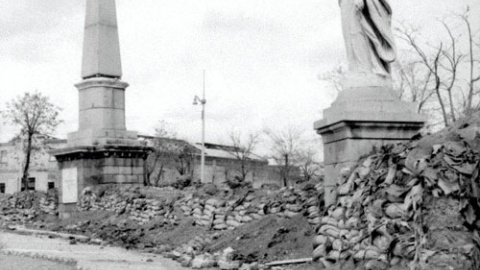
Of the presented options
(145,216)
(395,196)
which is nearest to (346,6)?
(395,196)

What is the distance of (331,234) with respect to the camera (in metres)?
8.23

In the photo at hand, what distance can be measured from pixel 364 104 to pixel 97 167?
1143 cm

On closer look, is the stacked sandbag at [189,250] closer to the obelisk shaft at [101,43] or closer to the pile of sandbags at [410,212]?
the pile of sandbags at [410,212]

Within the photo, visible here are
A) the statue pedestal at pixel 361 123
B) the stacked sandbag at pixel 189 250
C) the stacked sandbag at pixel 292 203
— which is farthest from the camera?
the stacked sandbag at pixel 189 250

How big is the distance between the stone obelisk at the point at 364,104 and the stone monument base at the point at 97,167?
10486 millimetres

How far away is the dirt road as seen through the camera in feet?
33.5

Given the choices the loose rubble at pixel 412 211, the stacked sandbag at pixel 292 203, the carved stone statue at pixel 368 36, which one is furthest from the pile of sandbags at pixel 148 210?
the loose rubble at pixel 412 211

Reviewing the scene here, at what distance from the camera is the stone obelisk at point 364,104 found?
866 cm

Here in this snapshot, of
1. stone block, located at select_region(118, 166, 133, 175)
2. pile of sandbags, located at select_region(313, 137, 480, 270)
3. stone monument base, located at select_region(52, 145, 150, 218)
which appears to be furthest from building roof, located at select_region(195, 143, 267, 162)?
pile of sandbags, located at select_region(313, 137, 480, 270)

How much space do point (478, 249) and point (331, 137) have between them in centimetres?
319

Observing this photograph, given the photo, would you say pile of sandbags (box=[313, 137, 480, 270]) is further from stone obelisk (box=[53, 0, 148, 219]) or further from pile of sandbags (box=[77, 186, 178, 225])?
stone obelisk (box=[53, 0, 148, 219])

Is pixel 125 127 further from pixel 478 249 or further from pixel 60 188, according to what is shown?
pixel 478 249

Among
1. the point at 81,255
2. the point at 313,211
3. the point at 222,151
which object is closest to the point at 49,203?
the point at 81,255

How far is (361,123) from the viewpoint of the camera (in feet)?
28.3
